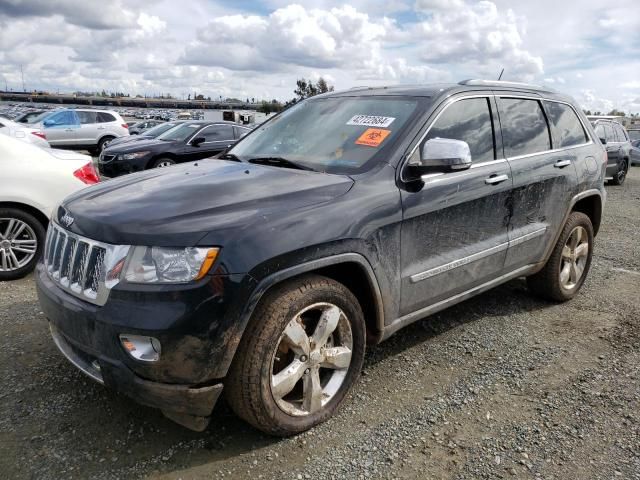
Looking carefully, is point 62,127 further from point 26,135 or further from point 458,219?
point 458,219

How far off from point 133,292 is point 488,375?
2.29 meters

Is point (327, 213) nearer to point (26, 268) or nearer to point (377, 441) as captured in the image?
point (377, 441)

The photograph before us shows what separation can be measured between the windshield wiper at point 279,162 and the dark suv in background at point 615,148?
1308 centimetres

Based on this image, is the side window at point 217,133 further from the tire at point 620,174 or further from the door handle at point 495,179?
the tire at point 620,174

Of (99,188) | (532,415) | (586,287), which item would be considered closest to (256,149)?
(99,188)

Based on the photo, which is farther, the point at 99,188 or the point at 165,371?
the point at 99,188

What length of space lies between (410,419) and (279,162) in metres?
1.72

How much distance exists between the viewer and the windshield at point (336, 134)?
315cm

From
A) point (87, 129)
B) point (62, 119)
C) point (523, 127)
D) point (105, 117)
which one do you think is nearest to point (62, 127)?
point (62, 119)

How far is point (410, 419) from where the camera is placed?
2.94m

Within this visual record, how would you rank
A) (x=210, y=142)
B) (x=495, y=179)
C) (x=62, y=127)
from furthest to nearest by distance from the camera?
(x=62, y=127) → (x=210, y=142) → (x=495, y=179)

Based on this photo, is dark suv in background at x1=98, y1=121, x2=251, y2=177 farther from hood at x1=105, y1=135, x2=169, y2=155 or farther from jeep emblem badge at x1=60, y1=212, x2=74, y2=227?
jeep emblem badge at x1=60, y1=212, x2=74, y2=227

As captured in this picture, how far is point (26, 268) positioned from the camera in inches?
207

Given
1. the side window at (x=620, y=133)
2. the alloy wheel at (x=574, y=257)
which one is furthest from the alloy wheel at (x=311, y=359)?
the side window at (x=620, y=133)
